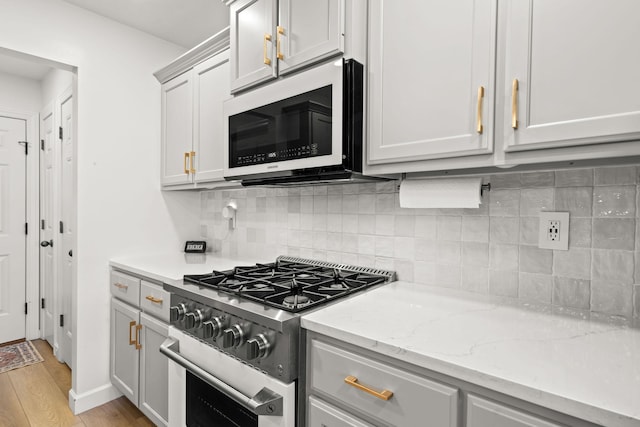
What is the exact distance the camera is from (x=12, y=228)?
315cm

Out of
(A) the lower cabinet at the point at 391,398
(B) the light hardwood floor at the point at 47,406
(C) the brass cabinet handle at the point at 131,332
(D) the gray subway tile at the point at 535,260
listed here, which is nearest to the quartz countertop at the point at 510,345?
(A) the lower cabinet at the point at 391,398

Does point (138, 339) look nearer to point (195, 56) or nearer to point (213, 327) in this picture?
point (213, 327)

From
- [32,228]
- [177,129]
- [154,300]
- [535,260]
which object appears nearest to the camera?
[535,260]

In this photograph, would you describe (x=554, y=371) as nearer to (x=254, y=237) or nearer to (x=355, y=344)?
(x=355, y=344)

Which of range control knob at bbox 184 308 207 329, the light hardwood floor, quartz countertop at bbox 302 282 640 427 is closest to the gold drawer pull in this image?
range control knob at bbox 184 308 207 329

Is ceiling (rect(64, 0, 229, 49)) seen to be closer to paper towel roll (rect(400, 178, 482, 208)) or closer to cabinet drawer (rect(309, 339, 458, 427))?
paper towel roll (rect(400, 178, 482, 208))

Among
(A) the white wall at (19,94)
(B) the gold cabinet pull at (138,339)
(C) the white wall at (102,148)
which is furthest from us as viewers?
(A) the white wall at (19,94)

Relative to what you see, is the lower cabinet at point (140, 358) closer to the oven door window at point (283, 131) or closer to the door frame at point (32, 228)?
the oven door window at point (283, 131)

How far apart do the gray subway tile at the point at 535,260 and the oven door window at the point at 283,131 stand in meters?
0.82

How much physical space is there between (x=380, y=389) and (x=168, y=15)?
8.13ft

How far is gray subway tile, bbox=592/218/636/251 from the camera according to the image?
106 centimetres

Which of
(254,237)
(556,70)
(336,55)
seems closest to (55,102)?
(254,237)

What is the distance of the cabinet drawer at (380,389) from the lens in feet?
2.69

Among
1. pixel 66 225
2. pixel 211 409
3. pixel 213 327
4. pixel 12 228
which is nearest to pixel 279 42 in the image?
pixel 213 327
